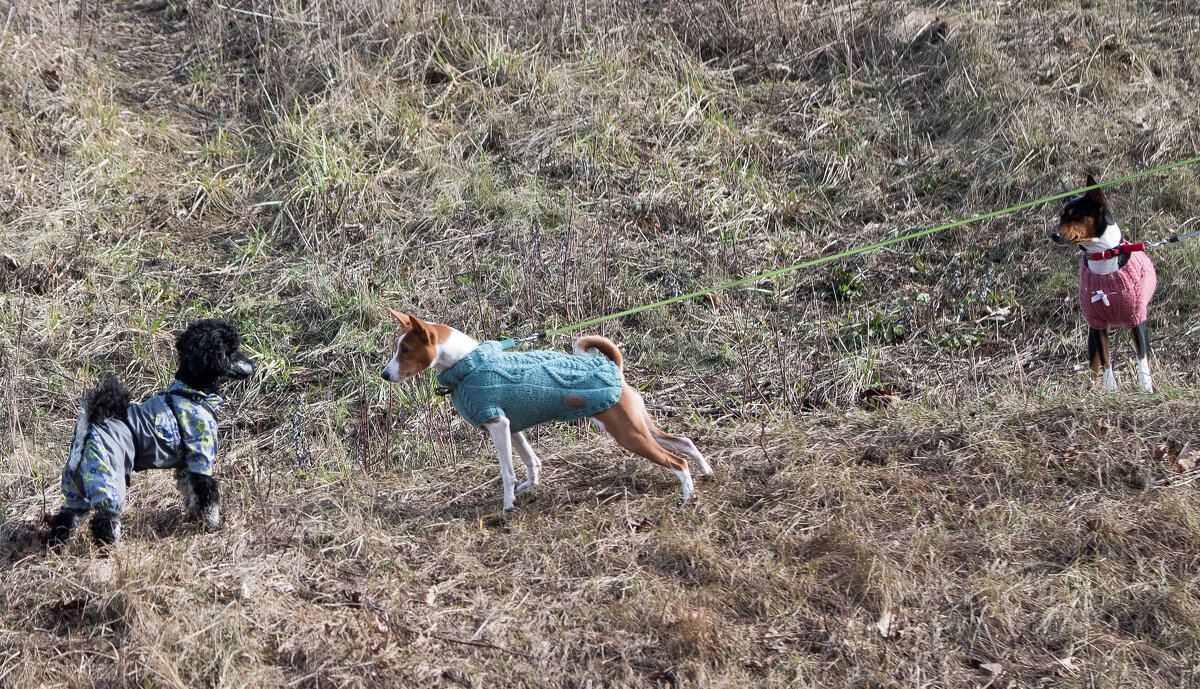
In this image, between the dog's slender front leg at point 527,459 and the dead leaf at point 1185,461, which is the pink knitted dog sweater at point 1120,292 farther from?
the dog's slender front leg at point 527,459

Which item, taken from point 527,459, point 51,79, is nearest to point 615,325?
point 527,459

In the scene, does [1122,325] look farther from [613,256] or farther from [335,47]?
[335,47]

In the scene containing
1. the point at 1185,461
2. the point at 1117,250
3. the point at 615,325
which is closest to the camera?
the point at 1185,461

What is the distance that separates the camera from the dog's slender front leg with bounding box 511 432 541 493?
468 centimetres

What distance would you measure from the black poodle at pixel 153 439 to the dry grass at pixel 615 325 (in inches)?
7.0

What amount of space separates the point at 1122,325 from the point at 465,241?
14.6 feet

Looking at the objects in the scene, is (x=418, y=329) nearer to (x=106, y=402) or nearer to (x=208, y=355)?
(x=208, y=355)

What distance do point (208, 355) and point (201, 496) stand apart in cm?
64

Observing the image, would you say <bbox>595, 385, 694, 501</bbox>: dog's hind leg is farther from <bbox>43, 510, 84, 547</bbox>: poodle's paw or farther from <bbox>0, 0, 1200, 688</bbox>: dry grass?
<bbox>43, 510, 84, 547</bbox>: poodle's paw

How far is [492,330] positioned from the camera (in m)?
6.60

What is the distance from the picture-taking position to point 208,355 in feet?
14.3

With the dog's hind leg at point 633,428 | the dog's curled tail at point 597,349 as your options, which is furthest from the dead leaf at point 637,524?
the dog's curled tail at point 597,349

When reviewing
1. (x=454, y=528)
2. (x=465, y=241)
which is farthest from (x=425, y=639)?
(x=465, y=241)

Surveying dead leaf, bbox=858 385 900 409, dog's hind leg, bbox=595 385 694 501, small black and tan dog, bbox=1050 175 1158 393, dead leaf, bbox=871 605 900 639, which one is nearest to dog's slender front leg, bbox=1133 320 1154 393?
small black and tan dog, bbox=1050 175 1158 393
